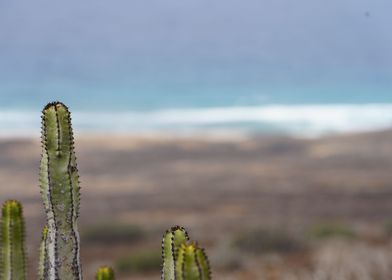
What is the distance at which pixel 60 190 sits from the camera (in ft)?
12.8

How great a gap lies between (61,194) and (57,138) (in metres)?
0.27

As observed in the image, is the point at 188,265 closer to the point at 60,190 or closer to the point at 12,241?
the point at 60,190

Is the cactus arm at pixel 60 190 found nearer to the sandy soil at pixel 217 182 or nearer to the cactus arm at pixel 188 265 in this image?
the cactus arm at pixel 188 265

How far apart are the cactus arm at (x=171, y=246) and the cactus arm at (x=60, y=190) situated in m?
0.42

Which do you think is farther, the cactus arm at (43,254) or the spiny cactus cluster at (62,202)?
the cactus arm at (43,254)

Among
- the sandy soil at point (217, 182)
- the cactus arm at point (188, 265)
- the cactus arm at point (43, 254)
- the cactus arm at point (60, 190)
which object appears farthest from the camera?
the sandy soil at point (217, 182)

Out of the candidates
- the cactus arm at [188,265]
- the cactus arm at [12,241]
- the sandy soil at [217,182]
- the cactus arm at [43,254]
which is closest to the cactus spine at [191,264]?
the cactus arm at [188,265]

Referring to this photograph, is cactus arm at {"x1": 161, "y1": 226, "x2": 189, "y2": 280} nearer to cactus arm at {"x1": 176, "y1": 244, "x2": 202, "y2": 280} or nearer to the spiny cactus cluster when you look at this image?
the spiny cactus cluster

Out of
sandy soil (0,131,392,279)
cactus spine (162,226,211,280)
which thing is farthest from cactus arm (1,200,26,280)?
sandy soil (0,131,392,279)

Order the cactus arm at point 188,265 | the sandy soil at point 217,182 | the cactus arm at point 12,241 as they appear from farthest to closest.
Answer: the sandy soil at point 217,182, the cactus arm at point 12,241, the cactus arm at point 188,265

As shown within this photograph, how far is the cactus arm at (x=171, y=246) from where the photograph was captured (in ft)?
12.7

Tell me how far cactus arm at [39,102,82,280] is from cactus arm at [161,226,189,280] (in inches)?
16.5

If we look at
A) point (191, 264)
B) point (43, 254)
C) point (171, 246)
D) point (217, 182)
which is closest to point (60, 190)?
point (171, 246)

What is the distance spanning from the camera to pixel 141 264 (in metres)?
17.9
